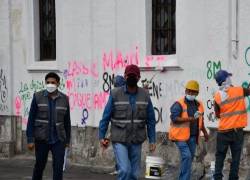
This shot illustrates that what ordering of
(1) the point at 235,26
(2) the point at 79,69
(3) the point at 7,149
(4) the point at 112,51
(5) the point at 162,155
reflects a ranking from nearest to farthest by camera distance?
(1) the point at 235,26, (5) the point at 162,155, (4) the point at 112,51, (2) the point at 79,69, (3) the point at 7,149

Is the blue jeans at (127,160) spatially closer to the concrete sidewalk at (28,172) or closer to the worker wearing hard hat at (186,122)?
the worker wearing hard hat at (186,122)

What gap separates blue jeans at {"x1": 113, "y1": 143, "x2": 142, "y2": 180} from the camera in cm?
880

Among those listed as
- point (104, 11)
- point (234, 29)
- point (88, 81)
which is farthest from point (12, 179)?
point (234, 29)

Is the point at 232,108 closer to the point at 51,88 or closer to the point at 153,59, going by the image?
the point at 51,88

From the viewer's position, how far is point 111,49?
13844mm

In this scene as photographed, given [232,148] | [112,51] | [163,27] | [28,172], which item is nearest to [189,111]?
[232,148]

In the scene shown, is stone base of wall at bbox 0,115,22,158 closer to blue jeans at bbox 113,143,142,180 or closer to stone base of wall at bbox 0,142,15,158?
stone base of wall at bbox 0,142,15,158

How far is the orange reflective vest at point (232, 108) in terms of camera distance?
10.0 meters

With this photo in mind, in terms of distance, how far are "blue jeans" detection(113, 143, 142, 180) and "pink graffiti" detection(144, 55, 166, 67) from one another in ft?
13.1

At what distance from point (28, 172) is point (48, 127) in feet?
14.5

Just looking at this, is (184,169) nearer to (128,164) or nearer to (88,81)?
(128,164)

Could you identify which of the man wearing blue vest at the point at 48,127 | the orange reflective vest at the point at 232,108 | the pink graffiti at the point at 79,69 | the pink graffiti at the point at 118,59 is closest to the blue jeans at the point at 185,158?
the orange reflective vest at the point at 232,108

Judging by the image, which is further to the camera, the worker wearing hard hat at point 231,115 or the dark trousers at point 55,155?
the worker wearing hard hat at point 231,115

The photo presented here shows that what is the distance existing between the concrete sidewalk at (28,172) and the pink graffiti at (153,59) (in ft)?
7.40
